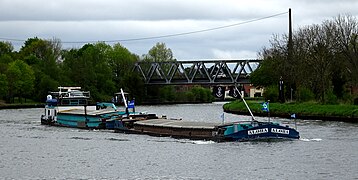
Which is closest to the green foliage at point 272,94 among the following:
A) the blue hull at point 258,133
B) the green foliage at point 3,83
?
the green foliage at point 3,83

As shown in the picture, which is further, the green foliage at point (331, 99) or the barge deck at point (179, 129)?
the green foliage at point (331, 99)

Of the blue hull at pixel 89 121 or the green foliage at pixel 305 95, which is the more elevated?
the green foliage at pixel 305 95

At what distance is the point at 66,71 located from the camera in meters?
162

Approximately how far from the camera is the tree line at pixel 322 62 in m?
93.4

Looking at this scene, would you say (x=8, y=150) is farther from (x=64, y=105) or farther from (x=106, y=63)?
(x=106, y=63)

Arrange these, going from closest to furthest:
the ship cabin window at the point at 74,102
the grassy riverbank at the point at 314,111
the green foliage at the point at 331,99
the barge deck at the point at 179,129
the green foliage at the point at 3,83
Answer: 1. the barge deck at the point at 179,129
2. the grassy riverbank at the point at 314,111
3. the ship cabin window at the point at 74,102
4. the green foliage at the point at 331,99
5. the green foliage at the point at 3,83

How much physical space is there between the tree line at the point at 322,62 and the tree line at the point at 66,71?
195 ft

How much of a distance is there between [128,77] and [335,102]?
279 feet

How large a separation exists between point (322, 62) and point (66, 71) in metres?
81.0

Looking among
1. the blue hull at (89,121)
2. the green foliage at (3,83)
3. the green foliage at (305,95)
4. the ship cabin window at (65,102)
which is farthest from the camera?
the green foliage at (3,83)

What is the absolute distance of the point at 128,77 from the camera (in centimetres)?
16638

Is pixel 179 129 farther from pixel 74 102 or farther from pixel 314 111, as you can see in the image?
pixel 314 111

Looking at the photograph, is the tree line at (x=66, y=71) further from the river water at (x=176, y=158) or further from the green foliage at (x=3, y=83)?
the river water at (x=176, y=158)

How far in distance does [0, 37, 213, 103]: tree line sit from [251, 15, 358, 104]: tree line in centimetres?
5949
